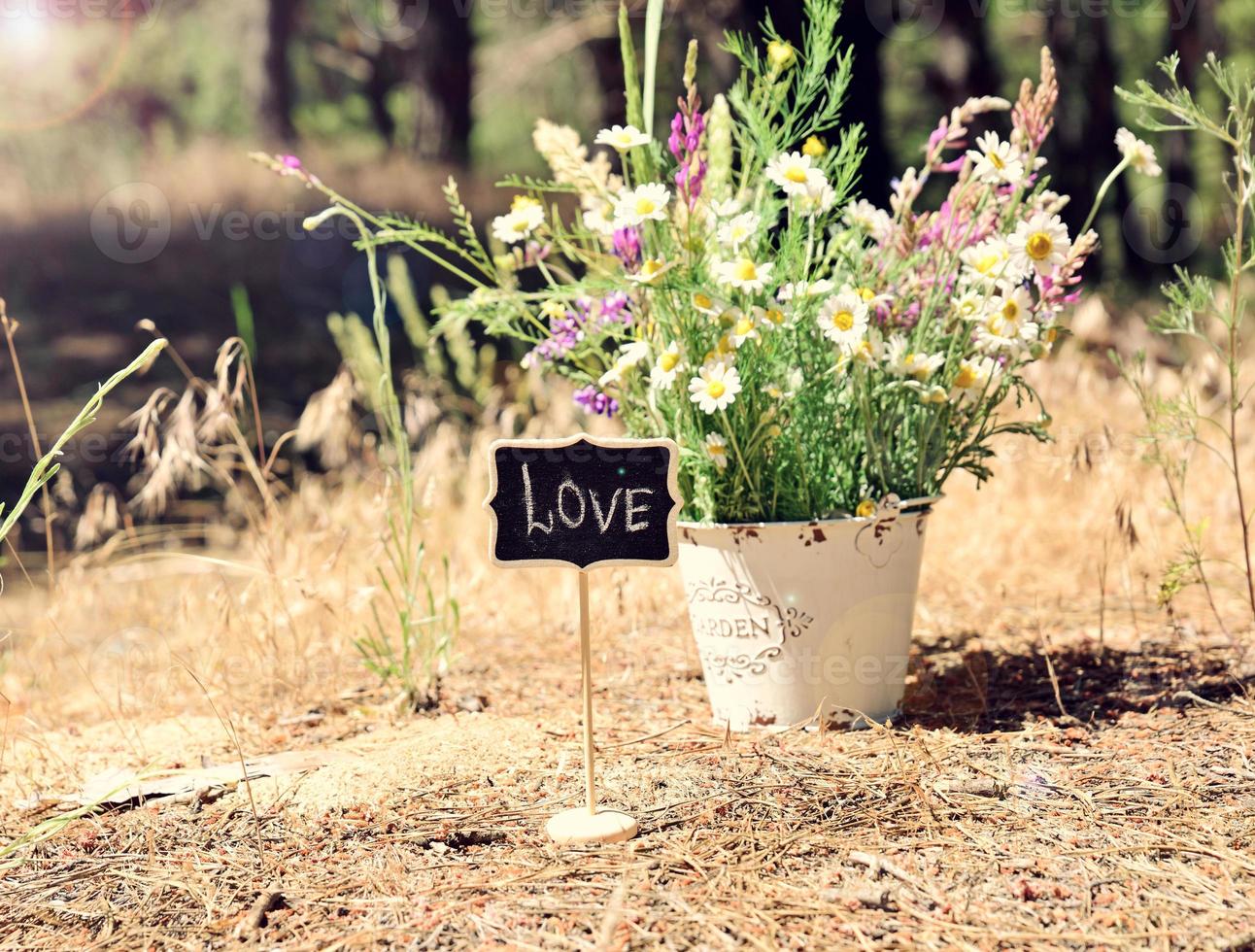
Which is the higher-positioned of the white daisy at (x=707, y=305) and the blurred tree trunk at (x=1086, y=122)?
the blurred tree trunk at (x=1086, y=122)

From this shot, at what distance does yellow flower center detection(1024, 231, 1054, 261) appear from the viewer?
219cm

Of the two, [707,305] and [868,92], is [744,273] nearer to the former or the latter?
[707,305]

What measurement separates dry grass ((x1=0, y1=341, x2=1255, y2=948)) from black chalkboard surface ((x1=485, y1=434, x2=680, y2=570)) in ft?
1.42

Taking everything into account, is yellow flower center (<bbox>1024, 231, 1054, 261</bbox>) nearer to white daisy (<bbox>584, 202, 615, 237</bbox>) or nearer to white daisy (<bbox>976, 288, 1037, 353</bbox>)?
white daisy (<bbox>976, 288, 1037, 353</bbox>)

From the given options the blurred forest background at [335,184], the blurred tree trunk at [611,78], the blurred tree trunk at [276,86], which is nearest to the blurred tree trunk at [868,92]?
the blurred forest background at [335,184]

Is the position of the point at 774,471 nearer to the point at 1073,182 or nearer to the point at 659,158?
the point at 659,158

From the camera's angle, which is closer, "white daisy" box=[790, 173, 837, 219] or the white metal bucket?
"white daisy" box=[790, 173, 837, 219]

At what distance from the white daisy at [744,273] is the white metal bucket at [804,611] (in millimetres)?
462

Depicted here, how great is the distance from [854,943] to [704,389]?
1016 mm

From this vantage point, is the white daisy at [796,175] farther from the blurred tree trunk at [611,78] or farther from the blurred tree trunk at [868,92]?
the blurred tree trunk at [611,78]

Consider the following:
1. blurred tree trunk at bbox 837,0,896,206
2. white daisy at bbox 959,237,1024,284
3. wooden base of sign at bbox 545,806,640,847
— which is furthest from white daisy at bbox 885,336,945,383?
blurred tree trunk at bbox 837,0,896,206

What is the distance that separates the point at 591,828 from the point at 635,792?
0.71ft

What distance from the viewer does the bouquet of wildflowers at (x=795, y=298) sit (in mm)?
2223

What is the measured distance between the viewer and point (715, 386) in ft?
7.20
